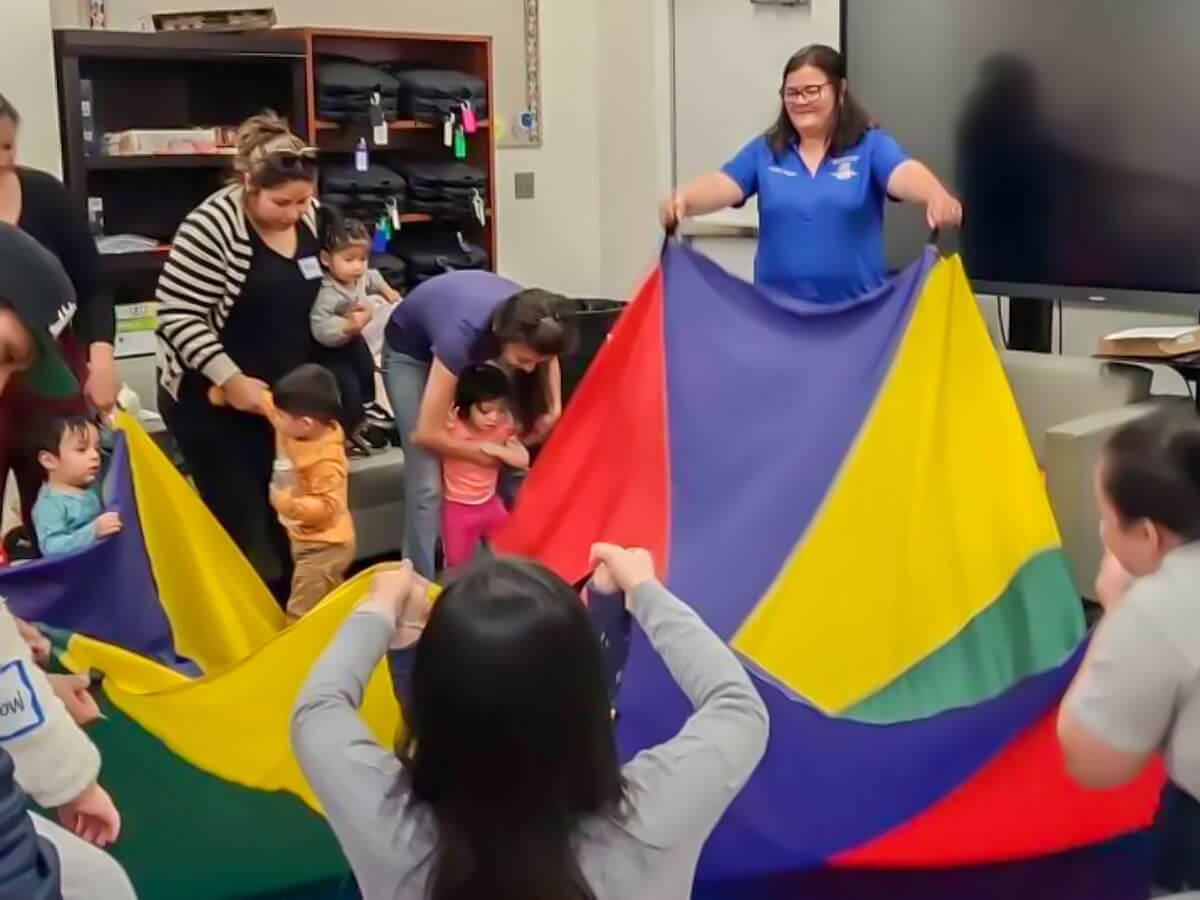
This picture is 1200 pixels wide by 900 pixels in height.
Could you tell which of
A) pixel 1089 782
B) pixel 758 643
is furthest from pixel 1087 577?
pixel 1089 782

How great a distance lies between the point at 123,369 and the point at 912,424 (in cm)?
305

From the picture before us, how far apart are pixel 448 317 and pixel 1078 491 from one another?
4.68 ft

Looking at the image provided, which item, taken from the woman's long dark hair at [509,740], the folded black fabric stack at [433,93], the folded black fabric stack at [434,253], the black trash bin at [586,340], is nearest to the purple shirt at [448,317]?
the black trash bin at [586,340]

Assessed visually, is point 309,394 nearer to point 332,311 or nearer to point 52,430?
point 332,311

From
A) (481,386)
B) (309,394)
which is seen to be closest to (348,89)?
(481,386)

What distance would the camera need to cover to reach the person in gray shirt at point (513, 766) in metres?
1.33

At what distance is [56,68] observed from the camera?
16.3 feet

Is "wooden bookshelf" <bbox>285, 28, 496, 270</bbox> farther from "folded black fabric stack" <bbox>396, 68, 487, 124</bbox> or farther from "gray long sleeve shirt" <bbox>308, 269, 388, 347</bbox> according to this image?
"gray long sleeve shirt" <bbox>308, 269, 388, 347</bbox>

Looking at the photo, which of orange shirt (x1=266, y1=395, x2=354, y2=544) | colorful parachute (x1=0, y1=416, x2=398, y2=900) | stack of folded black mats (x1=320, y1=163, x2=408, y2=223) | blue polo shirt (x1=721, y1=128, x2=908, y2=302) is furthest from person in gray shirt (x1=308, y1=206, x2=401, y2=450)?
A: stack of folded black mats (x1=320, y1=163, x2=408, y2=223)

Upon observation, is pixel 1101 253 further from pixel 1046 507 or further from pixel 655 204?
pixel 655 204

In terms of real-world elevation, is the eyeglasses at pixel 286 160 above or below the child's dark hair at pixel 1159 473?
above

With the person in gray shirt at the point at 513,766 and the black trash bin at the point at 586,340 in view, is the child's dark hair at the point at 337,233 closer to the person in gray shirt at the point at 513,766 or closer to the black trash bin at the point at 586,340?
the black trash bin at the point at 586,340

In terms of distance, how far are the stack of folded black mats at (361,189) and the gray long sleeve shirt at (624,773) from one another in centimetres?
431

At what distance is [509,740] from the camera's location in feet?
4.37
